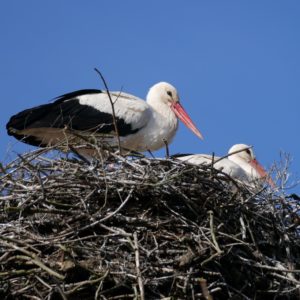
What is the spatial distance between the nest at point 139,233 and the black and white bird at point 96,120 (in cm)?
265

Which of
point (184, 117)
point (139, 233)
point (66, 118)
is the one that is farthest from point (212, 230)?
point (184, 117)

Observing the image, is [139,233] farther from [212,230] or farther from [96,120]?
[96,120]

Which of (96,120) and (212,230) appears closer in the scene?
(212,230)

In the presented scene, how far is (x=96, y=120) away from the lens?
29.4 ft

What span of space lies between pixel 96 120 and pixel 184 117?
3.99 ft

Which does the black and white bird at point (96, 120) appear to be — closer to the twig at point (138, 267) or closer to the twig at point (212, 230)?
the twig at point (212, 230)

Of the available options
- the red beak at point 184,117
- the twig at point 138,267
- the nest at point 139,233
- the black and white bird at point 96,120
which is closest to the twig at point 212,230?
the nest at point 139,233

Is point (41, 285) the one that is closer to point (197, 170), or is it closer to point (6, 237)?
point (6, 237)

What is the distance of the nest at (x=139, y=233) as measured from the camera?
5137 millimetres

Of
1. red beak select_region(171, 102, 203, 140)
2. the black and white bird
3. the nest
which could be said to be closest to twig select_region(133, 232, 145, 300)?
the nest

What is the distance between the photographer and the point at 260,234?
5824 mm

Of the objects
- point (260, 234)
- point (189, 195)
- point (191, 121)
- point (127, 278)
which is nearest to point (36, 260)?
point (127, 278)

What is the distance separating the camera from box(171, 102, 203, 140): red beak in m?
9.75

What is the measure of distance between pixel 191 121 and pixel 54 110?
1635 millimetres
